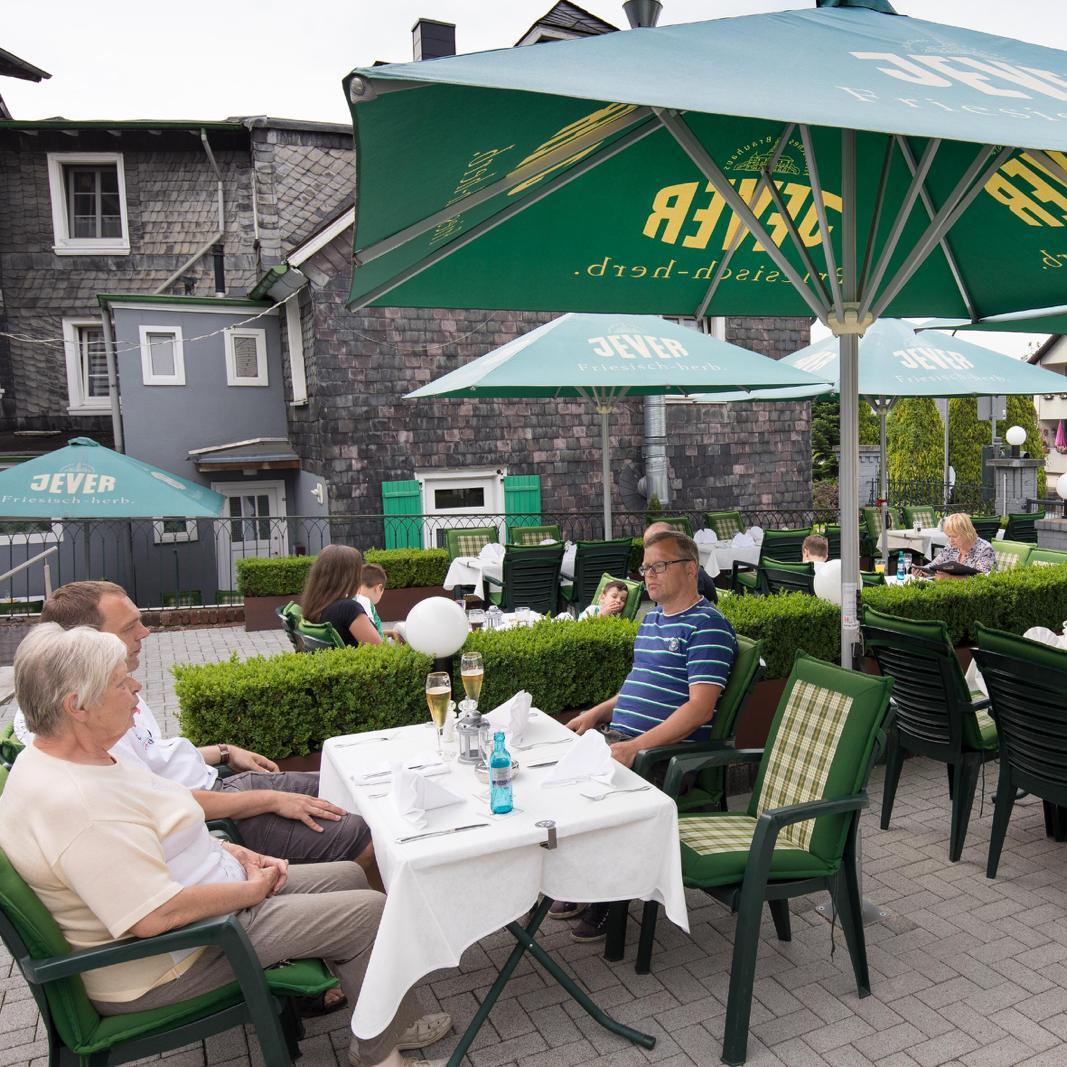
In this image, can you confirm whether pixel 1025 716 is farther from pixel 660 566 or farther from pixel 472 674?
pixel 472 674

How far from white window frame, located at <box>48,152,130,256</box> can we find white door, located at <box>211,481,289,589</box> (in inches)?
225

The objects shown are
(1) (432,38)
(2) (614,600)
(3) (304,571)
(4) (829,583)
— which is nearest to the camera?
(4) (829,583)

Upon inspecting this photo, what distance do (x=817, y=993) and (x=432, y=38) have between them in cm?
1786

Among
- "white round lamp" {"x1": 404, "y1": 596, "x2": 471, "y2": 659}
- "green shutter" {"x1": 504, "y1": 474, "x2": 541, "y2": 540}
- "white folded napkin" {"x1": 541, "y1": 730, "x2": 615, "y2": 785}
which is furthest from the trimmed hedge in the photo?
"white folded napkin" {"x1": 541, "y1": 730, "x2": 615, "y2": 785}

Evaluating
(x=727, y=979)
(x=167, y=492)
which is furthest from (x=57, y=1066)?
(x=167, y=492)

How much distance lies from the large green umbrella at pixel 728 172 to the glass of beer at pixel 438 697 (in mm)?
1680

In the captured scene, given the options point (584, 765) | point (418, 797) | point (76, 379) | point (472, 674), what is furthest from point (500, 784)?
point (76, 379)

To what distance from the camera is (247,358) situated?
1653 centimetres

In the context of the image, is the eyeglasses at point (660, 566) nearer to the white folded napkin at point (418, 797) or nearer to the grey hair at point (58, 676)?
the white folded napkin at point (418, 797)

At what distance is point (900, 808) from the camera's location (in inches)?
192

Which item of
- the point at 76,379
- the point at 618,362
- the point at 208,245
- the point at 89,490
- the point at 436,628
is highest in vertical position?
the point at 208,245

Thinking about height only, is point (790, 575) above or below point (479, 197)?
below

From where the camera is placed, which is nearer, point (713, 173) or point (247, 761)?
point (713, 173)

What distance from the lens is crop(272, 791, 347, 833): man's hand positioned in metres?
3.38
